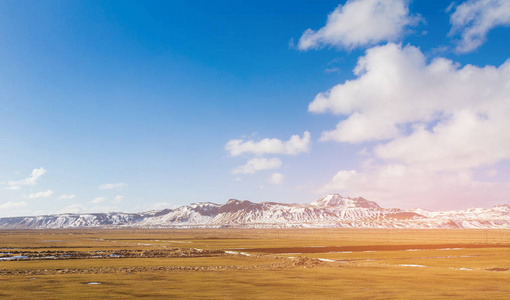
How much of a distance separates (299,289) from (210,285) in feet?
19.8

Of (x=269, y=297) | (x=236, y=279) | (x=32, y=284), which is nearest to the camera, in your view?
(x=269, y=297)

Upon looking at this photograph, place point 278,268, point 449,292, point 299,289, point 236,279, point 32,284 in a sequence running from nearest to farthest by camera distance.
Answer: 1. point 449,292
2. point 299,289
3. point 32,284
4. point 236,279
5. point 278,268

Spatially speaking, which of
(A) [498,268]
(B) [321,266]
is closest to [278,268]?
(B) [321,266]

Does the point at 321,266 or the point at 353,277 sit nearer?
the point at 353,277

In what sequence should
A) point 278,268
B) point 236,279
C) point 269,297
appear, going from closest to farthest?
point 269,297 < point 236,279 < point 278,268

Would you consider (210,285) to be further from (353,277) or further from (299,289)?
(353,277)

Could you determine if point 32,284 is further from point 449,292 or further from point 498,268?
point 498,268

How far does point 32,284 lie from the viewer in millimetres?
27359

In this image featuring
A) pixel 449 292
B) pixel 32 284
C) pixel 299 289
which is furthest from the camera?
pixel 32 284

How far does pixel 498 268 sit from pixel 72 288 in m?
38.6

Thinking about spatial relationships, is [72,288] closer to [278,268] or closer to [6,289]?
[6,289]

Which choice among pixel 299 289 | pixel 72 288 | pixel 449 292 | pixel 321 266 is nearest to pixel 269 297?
pixel 299 289

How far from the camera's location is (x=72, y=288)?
2575cm

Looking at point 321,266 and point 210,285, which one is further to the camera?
point 321,266
